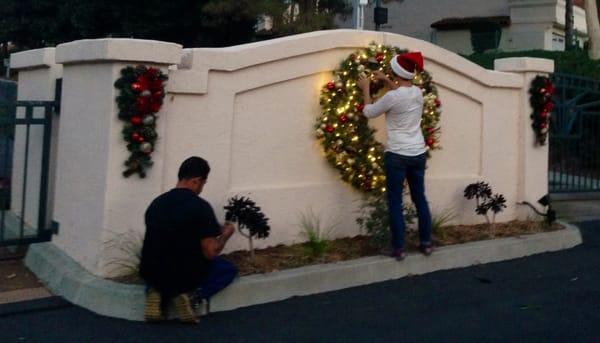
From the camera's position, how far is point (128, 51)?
654 centimetres

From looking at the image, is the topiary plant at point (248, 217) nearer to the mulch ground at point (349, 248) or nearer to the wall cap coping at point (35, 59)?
the mulch ground at point (349, 248)

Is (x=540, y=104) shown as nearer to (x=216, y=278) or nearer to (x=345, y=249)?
(x=345, y=249)

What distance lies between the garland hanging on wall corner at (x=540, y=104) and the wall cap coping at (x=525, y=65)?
104mm

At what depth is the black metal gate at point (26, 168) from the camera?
753cm

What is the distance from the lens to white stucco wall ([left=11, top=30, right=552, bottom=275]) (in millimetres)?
6660

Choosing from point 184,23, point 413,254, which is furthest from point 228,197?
point 184,23

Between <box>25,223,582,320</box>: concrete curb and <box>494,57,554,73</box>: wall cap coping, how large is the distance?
204 cm

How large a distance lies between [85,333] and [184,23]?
17.5 meters

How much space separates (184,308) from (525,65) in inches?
204

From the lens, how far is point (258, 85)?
24.4 feet

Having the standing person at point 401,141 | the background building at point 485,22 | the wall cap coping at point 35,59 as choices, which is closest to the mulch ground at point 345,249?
the standing person at point 401,141

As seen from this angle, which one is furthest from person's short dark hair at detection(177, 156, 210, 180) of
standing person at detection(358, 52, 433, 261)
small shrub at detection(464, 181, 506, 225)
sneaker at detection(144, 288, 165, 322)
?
small shrub at detection(464, 181, 506, 225)

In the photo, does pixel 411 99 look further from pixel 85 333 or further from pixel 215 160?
pixel 85 333

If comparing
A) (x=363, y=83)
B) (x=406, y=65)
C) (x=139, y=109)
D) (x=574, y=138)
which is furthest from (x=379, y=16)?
(x=139, y=109)
